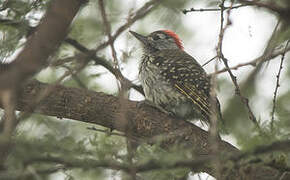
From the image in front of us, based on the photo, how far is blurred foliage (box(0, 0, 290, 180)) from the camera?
3012 millimetres

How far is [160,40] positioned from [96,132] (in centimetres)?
326

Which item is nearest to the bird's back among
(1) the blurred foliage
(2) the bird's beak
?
(1) the blurred foliage

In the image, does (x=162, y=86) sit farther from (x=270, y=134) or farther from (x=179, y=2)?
(x=270, y=134)

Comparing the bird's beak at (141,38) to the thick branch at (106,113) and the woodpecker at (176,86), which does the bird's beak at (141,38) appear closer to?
the woodpecker at (176,86)

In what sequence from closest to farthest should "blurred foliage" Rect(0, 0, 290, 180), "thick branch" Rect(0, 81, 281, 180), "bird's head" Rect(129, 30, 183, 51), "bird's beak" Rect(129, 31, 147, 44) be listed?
1. "blurred foliage" Rect(0, 0, 290, 180)
2. "thick branch" Rect(0, 81, 281, 180)
3. "bird's beak" Rect(129, 31, 147, 44)
4. "bird's head" Rect(129, 30, 183, 51)

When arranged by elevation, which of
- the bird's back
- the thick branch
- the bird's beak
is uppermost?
the bird's beak

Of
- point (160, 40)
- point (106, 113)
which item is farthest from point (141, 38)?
point (106, 113)

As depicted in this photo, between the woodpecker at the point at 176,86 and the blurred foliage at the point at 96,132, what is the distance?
550 mm

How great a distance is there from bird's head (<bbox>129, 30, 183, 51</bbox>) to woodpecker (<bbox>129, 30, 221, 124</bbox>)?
0.60 meters

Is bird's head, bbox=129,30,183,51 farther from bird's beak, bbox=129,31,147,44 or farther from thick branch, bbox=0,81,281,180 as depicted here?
thick branch, bbox=0,81,281,180

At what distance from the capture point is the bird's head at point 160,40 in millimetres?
7094

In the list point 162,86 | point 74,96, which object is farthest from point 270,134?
point 162,86

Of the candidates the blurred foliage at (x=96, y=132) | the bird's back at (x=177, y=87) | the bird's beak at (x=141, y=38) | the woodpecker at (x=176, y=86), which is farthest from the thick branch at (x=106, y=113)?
the bird's beak at (x=141, y=38)

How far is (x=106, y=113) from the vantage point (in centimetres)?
478
